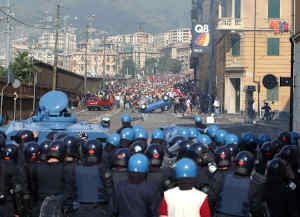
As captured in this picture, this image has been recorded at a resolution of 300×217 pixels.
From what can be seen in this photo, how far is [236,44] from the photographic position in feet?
159

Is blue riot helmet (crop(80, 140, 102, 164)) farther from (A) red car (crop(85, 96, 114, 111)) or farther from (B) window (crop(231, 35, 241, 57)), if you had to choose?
(A) red car (crop(85, 96, 114, 111))

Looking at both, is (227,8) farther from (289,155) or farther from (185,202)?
(185,202)

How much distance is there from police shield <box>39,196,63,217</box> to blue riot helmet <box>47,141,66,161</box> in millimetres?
944

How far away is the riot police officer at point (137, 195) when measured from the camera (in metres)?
5.67

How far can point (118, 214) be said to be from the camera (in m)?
5.84

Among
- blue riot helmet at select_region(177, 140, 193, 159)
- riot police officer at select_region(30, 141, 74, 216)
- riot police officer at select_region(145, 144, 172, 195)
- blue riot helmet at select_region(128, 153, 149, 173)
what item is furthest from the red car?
blue riot helmet at select_region(128, 153, 149, 173)

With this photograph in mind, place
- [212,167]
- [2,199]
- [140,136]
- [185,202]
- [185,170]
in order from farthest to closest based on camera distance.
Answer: [140,136] → [212,167] → [2,199] → [185,170] → [185,202]

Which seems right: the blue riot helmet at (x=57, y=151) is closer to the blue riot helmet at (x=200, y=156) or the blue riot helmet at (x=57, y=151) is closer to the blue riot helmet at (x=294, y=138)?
the blue riot helmet at (x=200, y=156)

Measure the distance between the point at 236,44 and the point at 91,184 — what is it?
136ft

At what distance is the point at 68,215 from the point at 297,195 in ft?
9.91

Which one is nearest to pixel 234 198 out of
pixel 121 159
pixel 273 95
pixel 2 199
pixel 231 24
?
pixel 121 159

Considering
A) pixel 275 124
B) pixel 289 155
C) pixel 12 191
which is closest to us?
pixel 12 191

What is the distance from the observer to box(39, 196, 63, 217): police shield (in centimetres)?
688

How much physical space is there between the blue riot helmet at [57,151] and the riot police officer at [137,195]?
8.05 feet
